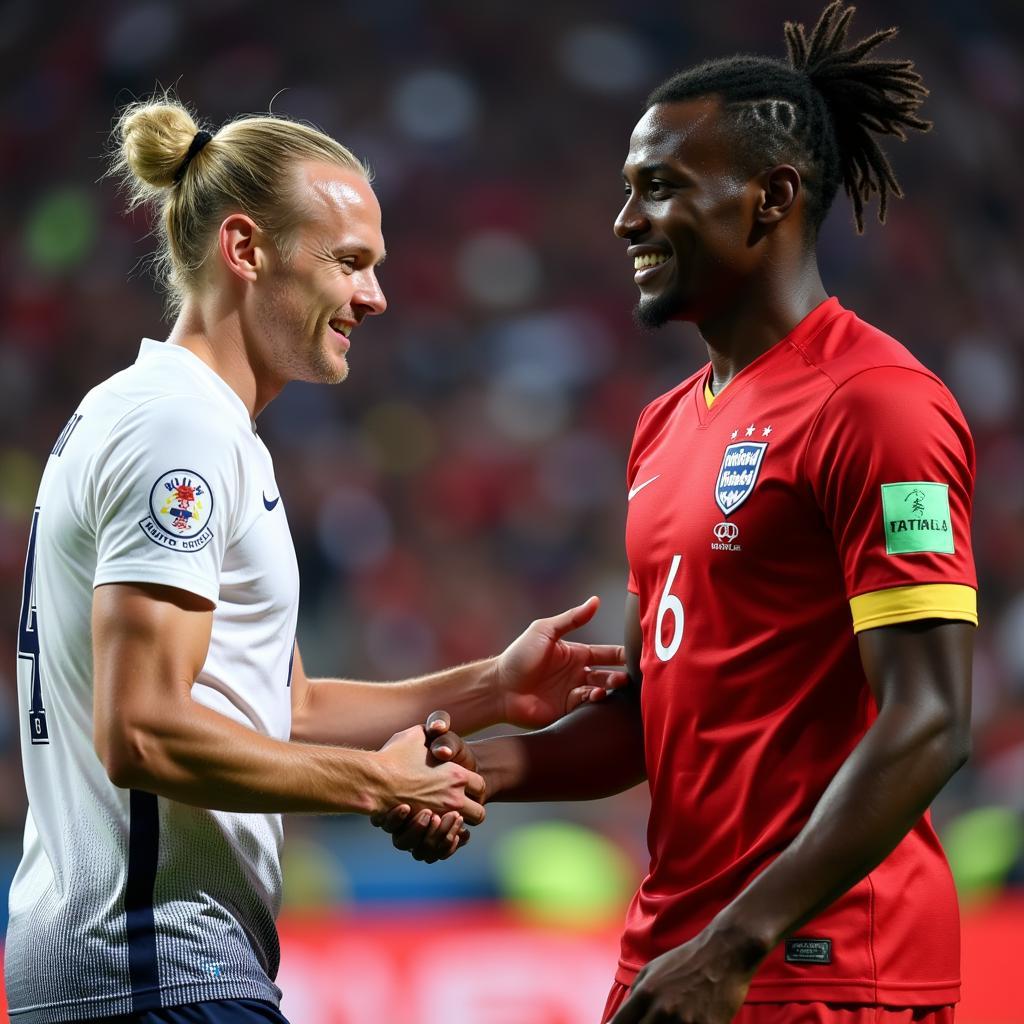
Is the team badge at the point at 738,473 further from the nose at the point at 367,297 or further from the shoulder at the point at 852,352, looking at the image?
the nose at the point at 367,297

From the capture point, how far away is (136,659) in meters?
2.14

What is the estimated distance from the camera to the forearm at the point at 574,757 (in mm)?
2771

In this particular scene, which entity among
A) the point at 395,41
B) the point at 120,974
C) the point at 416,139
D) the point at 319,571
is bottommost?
the point at 120,974

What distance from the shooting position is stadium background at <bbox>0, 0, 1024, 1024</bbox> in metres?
8.78

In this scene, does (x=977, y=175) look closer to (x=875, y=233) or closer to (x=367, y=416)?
(x=875, y=233)

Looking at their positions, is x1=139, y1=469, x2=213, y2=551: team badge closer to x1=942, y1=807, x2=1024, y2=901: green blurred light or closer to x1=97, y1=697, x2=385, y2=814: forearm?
x1=97, y1=697, x2=385, y2=814: forearm

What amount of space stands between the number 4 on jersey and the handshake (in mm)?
558

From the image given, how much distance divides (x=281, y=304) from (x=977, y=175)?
901 cm

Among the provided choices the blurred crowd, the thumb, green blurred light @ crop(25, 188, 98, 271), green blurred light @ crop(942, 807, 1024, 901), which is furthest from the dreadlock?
green blurred light @ crop(25, 188, 98, 271)

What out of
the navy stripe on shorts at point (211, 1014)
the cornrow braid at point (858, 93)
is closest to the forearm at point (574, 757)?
the navy stripe on shorts at point (211, 1014)

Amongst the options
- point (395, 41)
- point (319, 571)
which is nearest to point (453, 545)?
point (319, 571)

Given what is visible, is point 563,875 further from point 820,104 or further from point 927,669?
point 927,669

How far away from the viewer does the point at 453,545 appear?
9133 millimetres

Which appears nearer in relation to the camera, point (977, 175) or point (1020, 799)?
point (1020, 799)
